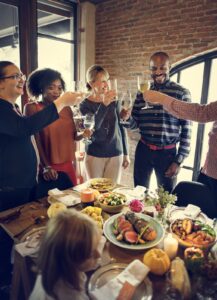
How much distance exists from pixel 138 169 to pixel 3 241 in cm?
149

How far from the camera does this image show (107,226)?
141cm

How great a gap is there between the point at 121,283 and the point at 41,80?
175 centimetres

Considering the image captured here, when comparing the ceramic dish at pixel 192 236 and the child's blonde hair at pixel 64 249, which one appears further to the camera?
the ceramic dish at pixel 192 236

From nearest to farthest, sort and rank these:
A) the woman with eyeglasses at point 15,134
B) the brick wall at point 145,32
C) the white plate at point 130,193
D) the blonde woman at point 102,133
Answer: the woman with eyeglasses at point 15,134
the white plate at point 130,193
the blonde woman at point 102,133
the brick wall at point 145,32

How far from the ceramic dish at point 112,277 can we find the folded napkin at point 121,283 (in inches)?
1.5

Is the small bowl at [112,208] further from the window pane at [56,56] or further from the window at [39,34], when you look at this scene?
the window pane at [56,56]

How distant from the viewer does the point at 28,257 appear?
3.83 ft

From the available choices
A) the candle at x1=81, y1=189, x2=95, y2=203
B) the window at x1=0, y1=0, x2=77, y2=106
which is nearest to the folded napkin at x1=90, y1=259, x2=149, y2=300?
the candle at x1=81, y1=189, x2=95, y2=203

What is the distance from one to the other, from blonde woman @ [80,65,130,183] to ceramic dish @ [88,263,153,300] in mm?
1546

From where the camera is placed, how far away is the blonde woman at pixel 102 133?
246 cm

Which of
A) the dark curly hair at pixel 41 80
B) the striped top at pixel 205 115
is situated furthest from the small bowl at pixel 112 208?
the dark curly hair at pixel 41 80

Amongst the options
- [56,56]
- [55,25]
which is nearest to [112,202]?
[56,56]

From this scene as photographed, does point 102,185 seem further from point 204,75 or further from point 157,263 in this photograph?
point 204,75

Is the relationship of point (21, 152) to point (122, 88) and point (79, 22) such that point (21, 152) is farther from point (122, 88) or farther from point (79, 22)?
point (79, 22)
